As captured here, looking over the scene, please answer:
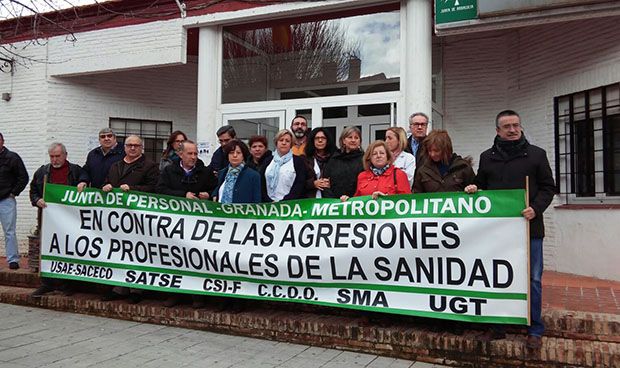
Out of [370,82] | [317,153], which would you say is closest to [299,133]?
[317,153]

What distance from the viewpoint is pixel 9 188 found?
24.2 feet

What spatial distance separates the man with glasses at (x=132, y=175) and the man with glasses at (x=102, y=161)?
271 mm

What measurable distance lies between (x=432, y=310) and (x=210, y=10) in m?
6.10

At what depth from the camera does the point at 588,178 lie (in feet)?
23.5

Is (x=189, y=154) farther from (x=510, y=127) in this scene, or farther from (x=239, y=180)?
(x=510, y=127)

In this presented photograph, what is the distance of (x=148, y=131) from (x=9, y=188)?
354cm

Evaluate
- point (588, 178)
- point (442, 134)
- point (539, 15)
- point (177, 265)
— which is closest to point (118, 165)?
point (177, 265)

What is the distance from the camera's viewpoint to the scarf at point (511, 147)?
4305mm

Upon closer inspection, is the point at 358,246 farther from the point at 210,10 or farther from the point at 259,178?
the point at 210,10

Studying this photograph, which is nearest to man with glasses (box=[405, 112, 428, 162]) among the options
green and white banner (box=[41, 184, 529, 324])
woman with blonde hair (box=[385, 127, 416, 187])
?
woman with blonde hair (box=[385, 127, 416, 187])

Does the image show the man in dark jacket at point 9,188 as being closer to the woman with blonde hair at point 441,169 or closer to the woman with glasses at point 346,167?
the woman with glasses at point 346,167

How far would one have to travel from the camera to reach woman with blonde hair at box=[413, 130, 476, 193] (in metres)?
4.65

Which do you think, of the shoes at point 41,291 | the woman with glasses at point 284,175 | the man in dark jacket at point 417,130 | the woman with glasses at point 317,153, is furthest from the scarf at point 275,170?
the shoes at point 41,291

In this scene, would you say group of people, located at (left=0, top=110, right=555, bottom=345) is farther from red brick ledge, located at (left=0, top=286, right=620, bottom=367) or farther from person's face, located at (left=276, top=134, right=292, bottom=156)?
red brick ledge, located at (left=0, top=286, right=620, bottom=367)
